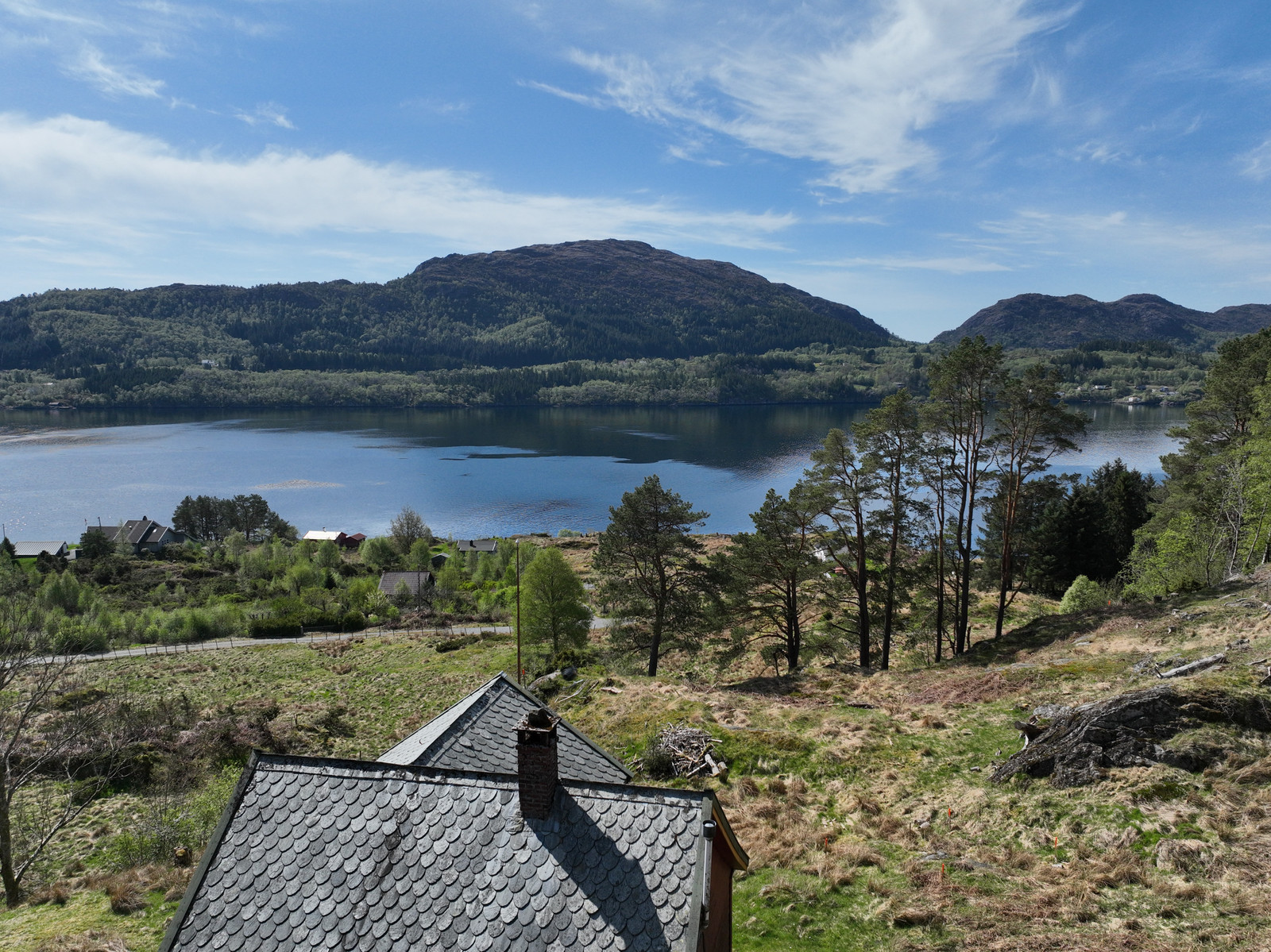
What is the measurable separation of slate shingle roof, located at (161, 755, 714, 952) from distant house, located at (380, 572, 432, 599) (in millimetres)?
59085

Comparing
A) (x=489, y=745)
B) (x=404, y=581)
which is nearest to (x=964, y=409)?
(x=489, y=745)

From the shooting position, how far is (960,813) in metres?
13.9

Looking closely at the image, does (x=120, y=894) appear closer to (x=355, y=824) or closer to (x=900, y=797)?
(x=355, y=824)

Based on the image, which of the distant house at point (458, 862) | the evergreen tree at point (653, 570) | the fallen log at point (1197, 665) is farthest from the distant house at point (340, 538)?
the fallen log at point (1197, 665)

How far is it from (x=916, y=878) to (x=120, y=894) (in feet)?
52.1

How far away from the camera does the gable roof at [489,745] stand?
1153 cm

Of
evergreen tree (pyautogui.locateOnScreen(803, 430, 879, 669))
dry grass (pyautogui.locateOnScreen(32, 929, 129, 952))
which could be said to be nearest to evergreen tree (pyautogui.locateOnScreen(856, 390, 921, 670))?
evergreen tree (pyautogui.locateOnScreen(803, 430, 879, 669))

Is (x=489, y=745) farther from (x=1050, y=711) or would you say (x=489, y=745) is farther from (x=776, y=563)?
(x=776, y=563)

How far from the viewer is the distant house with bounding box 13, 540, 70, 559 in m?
77.4

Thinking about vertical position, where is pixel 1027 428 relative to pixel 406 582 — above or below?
above

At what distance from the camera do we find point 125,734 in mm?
24266

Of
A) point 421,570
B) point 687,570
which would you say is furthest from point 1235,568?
point 421,570

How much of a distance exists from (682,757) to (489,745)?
823 centimetres

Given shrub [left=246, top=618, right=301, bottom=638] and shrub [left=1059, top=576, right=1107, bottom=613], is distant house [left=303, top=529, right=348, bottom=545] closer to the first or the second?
shrub [left=246, top=618, right=301, bottom=638]
